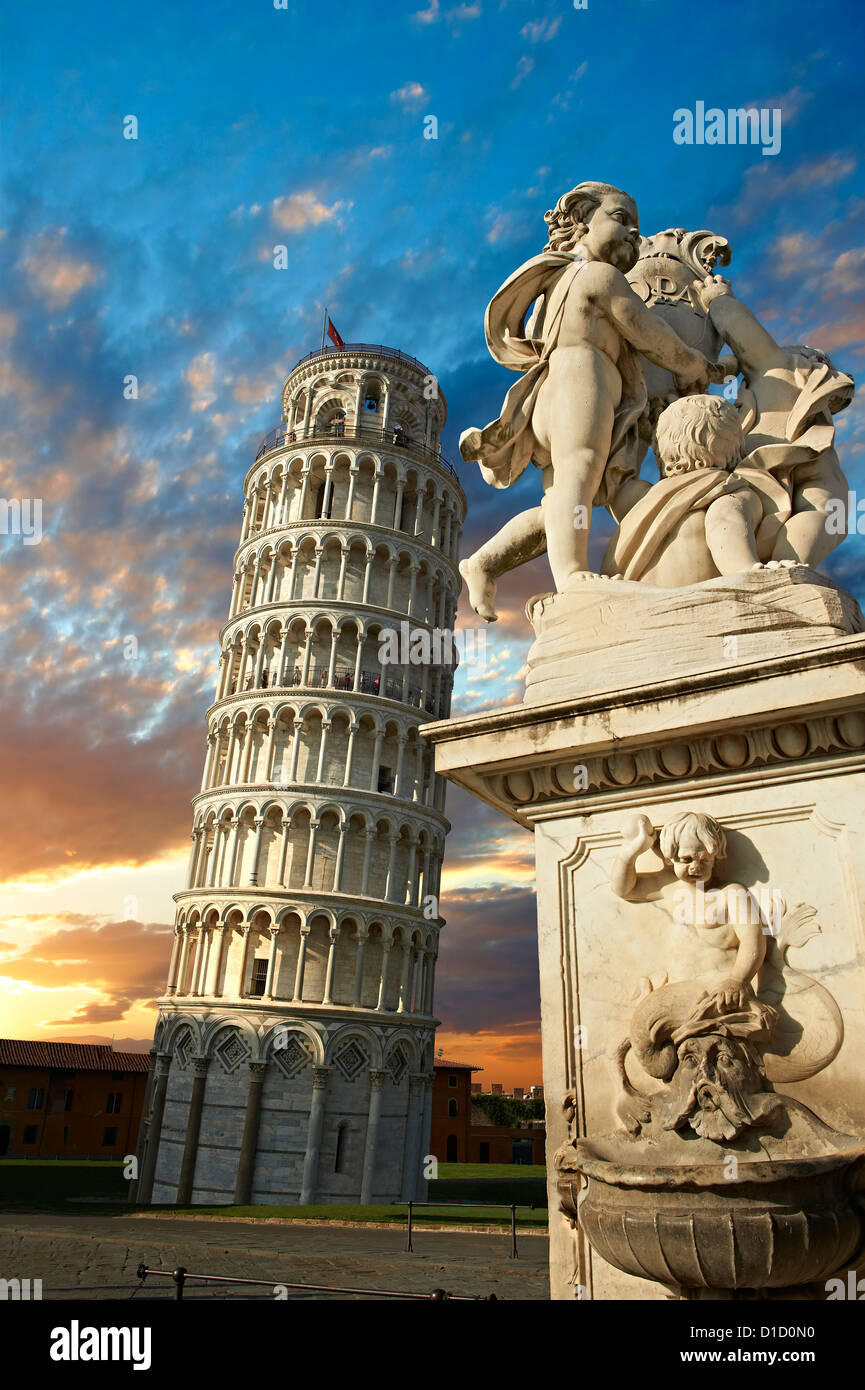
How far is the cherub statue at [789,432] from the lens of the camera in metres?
3.77

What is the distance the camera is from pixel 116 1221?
899 inches

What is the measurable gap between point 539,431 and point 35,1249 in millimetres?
17251

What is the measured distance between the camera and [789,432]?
4113 millimetres

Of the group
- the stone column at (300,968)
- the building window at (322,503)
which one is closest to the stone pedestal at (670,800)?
the stone column at (300,968)

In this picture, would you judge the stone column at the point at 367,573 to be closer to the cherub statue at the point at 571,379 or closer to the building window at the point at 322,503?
the building window at the point at 322,503

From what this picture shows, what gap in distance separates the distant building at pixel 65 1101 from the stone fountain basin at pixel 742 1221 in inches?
2971

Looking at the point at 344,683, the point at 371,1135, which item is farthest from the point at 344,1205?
the point at 344,683

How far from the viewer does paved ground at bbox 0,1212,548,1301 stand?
1201 centimetres

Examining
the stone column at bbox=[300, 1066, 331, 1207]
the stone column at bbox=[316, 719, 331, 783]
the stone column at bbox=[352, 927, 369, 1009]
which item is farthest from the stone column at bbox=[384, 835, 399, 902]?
the stone column at bbox=[300, 1066, 331, 1207]

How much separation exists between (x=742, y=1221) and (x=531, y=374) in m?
Answer: 3.36

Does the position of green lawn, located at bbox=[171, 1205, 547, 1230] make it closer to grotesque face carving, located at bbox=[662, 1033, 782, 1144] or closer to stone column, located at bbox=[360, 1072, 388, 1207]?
stone column, located at bbox=[360, 1072, 388, 1207]

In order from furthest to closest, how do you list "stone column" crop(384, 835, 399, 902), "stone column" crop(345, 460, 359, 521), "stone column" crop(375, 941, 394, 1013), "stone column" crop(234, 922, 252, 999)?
"stone column" crop(345, 460, 359, 521), "stone column" crop(384, 835, 399, 902), "stone column" crop(375, 941, 394, 1013), "stone column" crop(234, 922, 252, 999)

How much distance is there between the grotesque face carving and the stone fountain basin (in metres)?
→ 0.12

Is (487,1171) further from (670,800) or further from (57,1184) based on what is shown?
(670,800)
